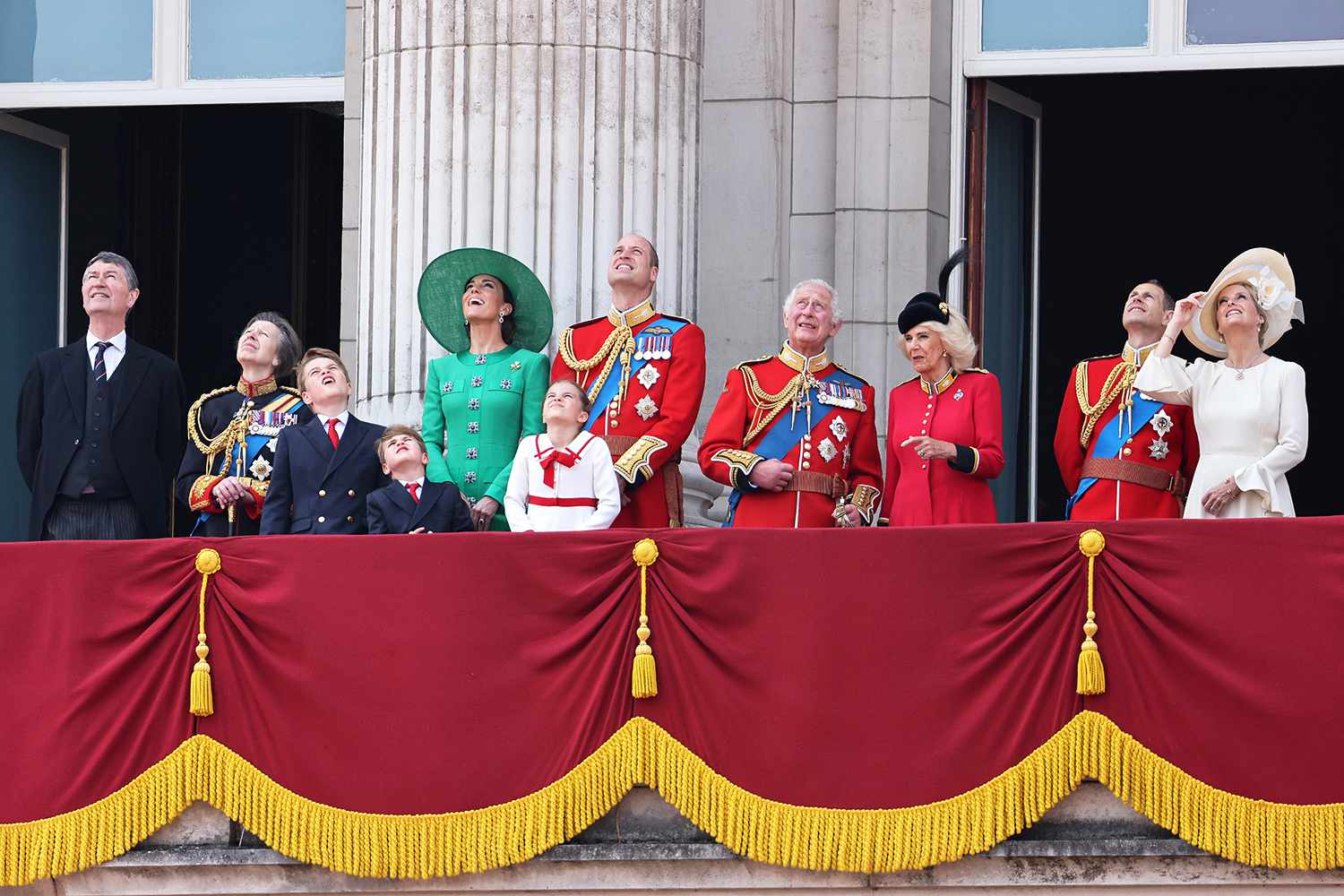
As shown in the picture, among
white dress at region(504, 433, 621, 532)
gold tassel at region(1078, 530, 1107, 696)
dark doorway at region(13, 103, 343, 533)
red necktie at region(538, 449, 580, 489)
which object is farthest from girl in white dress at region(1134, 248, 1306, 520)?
dark doorway at region(13, 103, 343, 533)

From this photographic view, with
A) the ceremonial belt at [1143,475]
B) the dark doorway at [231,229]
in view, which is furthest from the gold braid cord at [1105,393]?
the dark doorway at [231,229]

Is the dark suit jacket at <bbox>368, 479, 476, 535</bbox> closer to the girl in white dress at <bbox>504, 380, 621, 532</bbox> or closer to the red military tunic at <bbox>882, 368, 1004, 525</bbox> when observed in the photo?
the girl in white dress at <bbox>504, 380, 621, 532</bbox>

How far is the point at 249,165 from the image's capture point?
18.4 metres

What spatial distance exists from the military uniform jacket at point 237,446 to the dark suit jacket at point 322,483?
0.98 ft

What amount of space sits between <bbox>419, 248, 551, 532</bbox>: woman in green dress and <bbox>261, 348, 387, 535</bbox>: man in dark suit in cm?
40

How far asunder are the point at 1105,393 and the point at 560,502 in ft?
7.69

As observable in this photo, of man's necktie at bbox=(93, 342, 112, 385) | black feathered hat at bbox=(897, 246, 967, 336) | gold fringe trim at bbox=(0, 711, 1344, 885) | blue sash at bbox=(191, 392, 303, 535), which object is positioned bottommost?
gold fringe trim at bbox=(0, 711, 1344, 885)

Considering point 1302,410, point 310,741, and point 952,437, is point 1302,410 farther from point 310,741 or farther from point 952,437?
point 310,741

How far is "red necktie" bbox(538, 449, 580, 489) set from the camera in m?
10.5

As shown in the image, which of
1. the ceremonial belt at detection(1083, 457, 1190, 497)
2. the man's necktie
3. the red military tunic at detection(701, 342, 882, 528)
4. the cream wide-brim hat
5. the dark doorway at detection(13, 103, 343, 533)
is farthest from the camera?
the dark doorway at detection(13, 103, 343, 533)

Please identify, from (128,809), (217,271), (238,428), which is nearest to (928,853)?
(128,809)

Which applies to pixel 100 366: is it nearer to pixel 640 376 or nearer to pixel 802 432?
pixel 640 376

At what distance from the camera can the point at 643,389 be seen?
11.2 meters

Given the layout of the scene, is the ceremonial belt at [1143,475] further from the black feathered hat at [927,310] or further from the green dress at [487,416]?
the green dress at [487,416]
